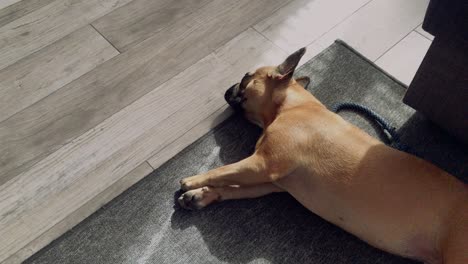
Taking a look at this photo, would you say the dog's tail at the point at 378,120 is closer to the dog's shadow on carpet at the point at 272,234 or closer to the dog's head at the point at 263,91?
the dog's head at the point at 263,91

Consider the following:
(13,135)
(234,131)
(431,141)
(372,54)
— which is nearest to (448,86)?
(431,141)

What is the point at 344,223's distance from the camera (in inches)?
74.2

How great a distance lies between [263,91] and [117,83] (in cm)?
85

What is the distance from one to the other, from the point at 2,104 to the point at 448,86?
224 centimetres

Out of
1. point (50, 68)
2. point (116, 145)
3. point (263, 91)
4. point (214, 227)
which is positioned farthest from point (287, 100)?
point (50, 68)

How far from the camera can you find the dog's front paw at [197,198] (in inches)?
80.5

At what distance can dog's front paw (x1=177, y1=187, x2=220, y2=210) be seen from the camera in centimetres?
204

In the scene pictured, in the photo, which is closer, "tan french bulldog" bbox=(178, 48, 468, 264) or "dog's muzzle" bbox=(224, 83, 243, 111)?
"tan french bulldog" bbox=(178, 48, 468, 264)

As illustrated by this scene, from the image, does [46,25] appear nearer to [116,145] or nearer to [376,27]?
[116,145]

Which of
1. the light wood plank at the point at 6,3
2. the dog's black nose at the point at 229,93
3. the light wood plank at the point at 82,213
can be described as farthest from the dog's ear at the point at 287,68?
the light wood plank at the point at 6,3

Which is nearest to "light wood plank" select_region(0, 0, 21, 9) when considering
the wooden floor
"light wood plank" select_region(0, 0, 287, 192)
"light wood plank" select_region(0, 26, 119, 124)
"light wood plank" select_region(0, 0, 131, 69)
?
the wooden floor

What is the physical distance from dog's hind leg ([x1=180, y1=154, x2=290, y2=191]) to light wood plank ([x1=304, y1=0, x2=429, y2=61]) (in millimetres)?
909

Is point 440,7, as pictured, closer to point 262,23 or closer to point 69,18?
point 262,23

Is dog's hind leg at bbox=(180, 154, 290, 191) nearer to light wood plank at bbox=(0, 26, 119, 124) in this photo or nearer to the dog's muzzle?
the dog's muzzle
